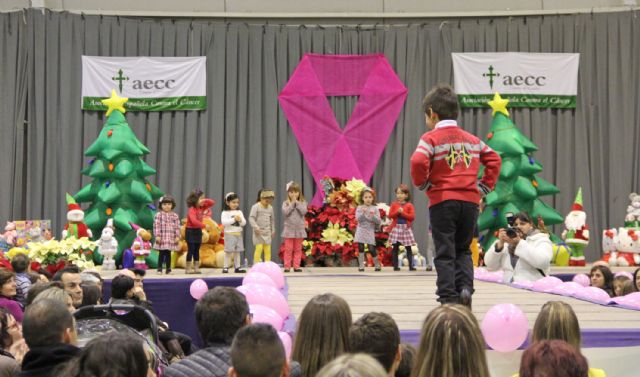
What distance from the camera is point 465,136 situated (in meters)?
4.93

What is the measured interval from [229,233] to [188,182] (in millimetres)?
4466

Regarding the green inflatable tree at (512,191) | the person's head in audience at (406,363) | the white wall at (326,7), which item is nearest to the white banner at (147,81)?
the white wall at (326,7)

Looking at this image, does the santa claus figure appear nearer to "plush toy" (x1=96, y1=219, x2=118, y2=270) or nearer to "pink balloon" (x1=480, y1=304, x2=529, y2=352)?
"plush toy" (x1=96, y1=219, x2=118, y2=270)

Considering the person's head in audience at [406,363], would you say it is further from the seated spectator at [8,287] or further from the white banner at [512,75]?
the white banner at [512,75]

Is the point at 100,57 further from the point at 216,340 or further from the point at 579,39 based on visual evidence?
the point at 216,340

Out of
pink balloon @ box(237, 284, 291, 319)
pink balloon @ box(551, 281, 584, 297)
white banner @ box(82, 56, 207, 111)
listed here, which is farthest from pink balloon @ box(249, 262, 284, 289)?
white banner @ box(82, 56, 207, 111)

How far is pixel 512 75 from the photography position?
14.6 metres

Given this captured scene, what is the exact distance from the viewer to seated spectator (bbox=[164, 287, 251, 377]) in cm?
300

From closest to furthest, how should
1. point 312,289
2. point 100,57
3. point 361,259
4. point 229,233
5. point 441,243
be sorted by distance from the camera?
point 441,243, point 312,289, point 229,233, point 361,259, point 100,57

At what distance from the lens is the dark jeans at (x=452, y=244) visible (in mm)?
4797

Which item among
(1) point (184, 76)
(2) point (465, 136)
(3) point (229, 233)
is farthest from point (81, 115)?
(2) point (465, 136)

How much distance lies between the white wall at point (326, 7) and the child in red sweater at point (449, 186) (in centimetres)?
1044

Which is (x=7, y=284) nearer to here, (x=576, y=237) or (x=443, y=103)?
(x=443, y=103)

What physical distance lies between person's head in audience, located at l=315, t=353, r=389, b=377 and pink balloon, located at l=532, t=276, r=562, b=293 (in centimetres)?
564
